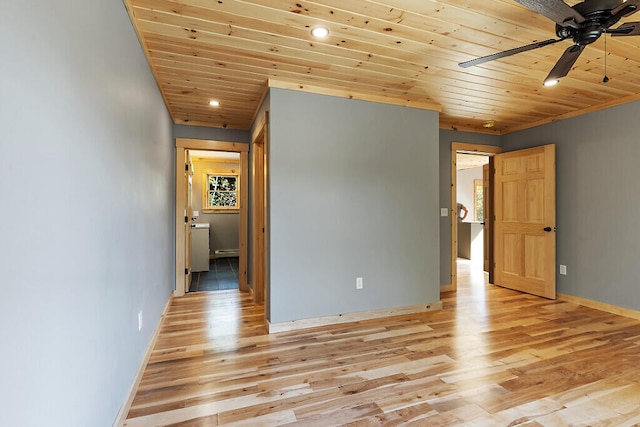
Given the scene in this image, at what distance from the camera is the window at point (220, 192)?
753 centimetres

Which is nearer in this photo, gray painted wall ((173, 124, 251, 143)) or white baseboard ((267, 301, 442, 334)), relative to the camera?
white baseboard ((267, 301, 442, 334))

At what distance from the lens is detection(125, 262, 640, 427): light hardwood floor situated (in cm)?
174

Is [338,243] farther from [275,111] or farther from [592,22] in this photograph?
[592,22]

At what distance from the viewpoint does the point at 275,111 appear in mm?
2938

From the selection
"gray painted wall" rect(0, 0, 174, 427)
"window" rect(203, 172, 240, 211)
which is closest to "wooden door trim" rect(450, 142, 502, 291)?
"gray painted wall" rect(0, 0, 174, 427)

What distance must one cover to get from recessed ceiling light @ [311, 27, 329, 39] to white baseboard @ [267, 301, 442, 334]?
8.01 ft

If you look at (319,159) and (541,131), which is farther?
(541,131)

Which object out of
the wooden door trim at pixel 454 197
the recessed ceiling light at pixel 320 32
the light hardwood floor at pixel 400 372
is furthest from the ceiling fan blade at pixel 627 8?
the wooden door trim at pixel 454 197

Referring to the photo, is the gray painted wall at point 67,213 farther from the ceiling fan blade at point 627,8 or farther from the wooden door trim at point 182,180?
the ceiling fan blade at point 627,8

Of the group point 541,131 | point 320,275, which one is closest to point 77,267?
point 320,275

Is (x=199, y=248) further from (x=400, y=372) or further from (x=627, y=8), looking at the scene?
(x=627, y=8)

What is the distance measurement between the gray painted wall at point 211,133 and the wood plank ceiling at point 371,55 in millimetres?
469

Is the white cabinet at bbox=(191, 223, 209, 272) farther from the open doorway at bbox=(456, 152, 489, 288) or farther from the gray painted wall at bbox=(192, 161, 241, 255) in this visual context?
the open doorway at bbox=(456, 152, 489, 288)

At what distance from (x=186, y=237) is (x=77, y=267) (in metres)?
3.35
